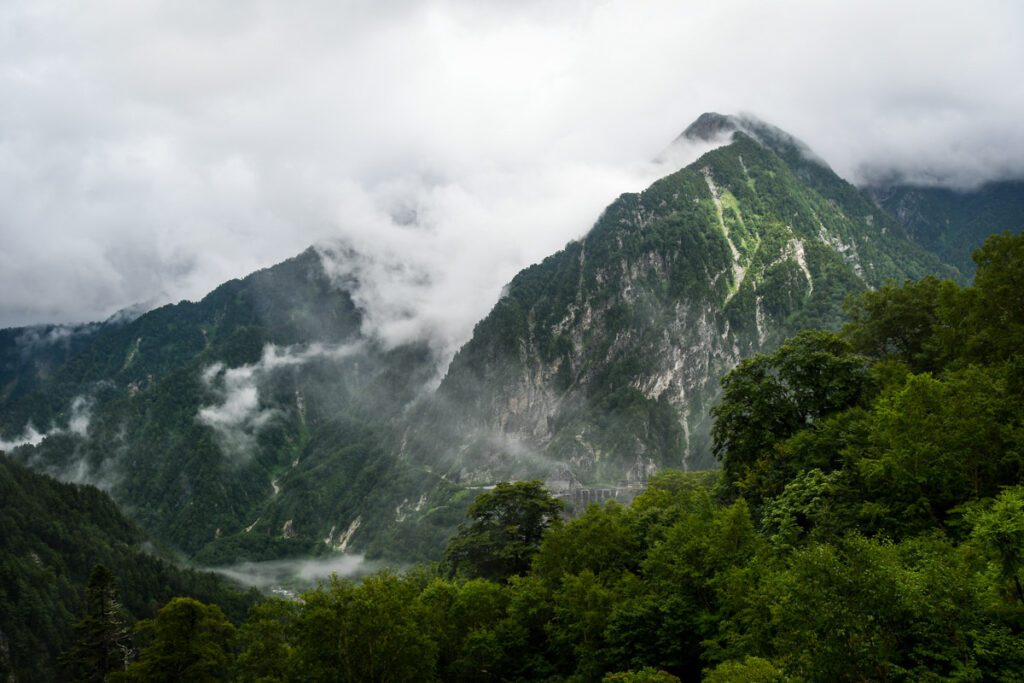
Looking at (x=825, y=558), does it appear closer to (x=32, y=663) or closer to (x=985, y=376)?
(x=985, y=376)

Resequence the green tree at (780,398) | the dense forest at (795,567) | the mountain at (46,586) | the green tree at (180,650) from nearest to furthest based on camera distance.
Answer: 1. the dense forest at (795,567)
2. the green tree at (780,398)
3. the green tree at (180,650)
4. the mountain at (46,586)

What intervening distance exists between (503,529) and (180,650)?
128 feet

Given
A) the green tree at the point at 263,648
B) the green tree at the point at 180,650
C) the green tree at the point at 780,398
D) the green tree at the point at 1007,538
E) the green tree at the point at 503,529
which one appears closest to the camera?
the green tree at the point at 1007,538

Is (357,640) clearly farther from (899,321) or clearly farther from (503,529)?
(899,321)

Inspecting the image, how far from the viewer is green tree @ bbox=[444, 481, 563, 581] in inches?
3349

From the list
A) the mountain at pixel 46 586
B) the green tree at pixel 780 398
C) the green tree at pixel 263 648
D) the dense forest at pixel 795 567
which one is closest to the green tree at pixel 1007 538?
the dense forest at pixel 795 567

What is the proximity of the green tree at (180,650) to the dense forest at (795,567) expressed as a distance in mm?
190

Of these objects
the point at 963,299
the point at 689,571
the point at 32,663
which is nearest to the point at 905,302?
the point at 963,299

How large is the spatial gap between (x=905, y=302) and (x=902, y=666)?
58562 mm

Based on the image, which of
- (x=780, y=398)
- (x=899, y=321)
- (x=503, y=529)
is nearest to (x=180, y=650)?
(x=503, y=529)

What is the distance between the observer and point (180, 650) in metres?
64.5

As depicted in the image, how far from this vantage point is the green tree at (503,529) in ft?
279

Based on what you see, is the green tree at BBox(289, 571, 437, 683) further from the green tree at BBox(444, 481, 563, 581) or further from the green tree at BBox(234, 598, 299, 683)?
the green tree at BBox(444, 481, 563, 581)

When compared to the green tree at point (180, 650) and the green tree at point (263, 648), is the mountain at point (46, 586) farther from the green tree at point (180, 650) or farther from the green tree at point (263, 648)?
the green tree at point (263, 648)
